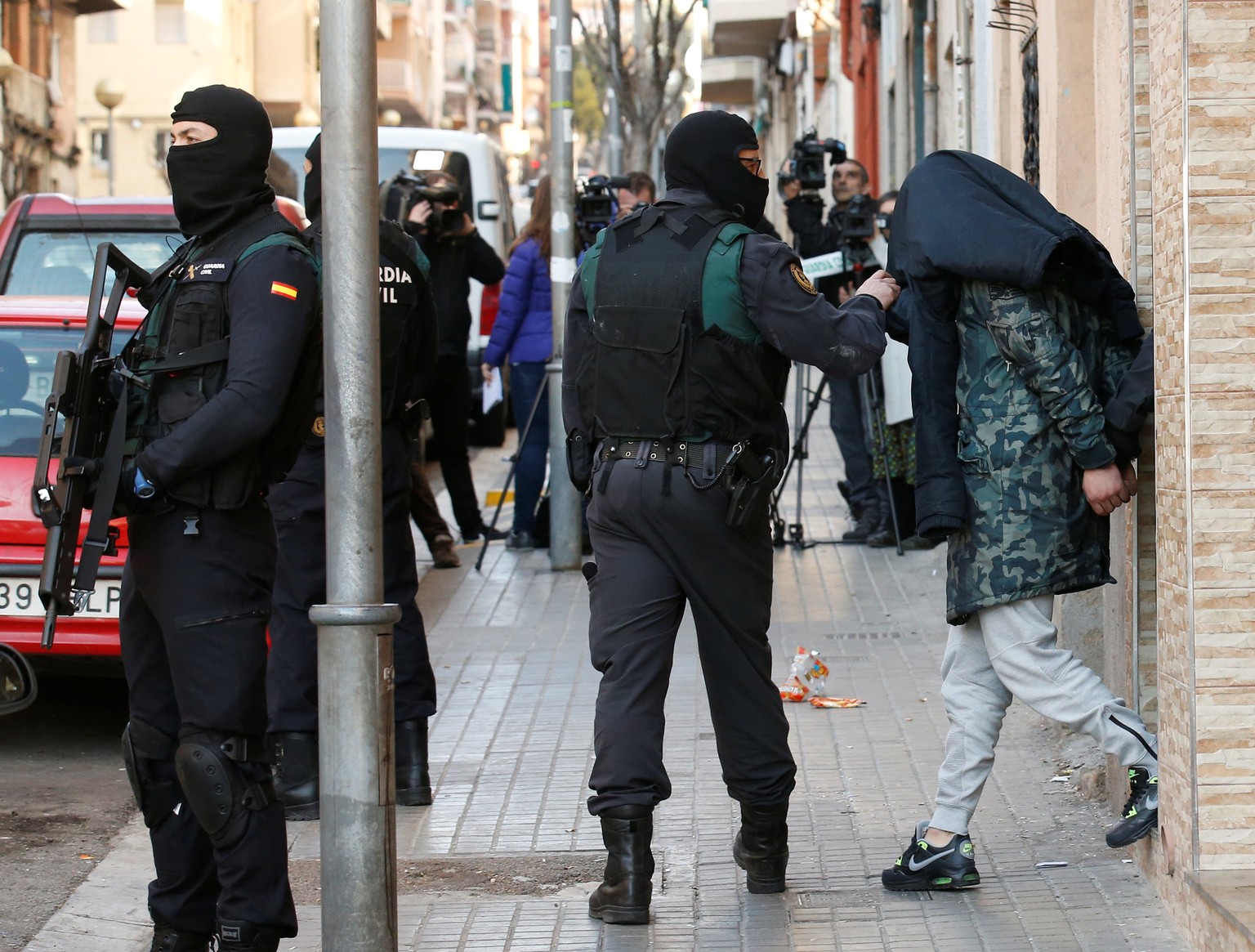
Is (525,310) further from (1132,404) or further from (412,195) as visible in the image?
(1132,404)

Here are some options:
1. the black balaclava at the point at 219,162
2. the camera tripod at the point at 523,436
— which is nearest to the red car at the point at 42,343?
the black balaclava at the point at 219,162

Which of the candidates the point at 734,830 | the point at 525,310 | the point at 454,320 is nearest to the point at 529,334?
the point at 525,310

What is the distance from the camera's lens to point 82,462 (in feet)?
13.3

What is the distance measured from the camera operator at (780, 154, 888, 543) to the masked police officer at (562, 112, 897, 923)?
5882 millimetres

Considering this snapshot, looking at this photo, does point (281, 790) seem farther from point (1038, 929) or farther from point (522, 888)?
point (1038, 929)

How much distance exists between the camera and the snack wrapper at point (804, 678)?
700cm

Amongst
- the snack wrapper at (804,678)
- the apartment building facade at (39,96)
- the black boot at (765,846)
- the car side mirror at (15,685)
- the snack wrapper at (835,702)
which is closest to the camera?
the black boot at (765,846)

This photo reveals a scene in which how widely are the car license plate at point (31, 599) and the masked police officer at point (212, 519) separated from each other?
223 cm

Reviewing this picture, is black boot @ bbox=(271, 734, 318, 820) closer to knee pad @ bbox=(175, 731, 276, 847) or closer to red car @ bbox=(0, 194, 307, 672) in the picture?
red car @ bbox=(0, 194, 307, 672)

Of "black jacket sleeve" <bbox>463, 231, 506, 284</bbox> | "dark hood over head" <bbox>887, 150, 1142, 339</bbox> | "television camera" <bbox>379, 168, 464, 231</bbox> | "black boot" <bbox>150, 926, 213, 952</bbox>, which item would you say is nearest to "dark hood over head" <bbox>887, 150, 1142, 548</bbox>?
"dark hood over head" <bbox>887, 150, 1142, 339</bbox>

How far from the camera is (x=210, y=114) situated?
4.22 m

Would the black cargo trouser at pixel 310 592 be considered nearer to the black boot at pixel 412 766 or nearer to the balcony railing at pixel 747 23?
the black boot at pixel 412 766

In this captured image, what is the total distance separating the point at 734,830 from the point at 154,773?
1.81 m

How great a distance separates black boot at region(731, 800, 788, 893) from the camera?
4719 mm
